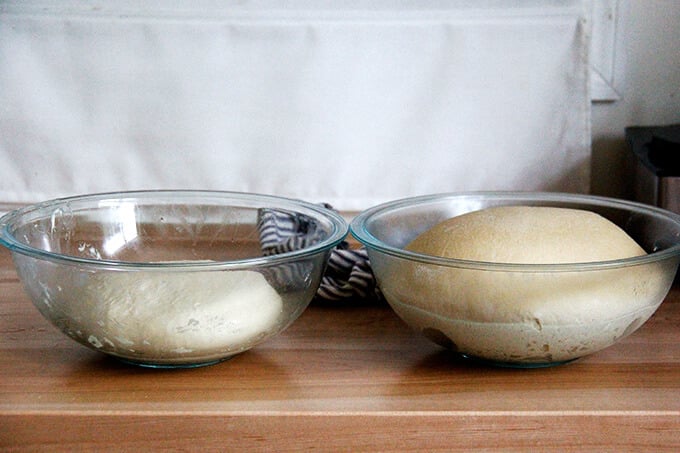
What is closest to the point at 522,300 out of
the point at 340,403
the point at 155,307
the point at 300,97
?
the point at 340,403

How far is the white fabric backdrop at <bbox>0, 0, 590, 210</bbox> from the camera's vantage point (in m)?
0.97

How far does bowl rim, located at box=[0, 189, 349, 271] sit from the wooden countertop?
0.08 meters

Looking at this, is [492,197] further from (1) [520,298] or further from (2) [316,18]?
(2) [316,18]

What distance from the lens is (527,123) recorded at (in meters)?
0.99

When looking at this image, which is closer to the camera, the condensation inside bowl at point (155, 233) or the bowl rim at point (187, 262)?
the bowl rim at point (187, 262)

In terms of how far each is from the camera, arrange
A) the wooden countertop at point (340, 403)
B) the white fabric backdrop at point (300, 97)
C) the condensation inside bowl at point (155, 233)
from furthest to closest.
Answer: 1. the white fabric backdrop at point (300, 97)
2. the condensation inside bowl at point (155, 233)
3. the wooden countertop at point (340, 403)

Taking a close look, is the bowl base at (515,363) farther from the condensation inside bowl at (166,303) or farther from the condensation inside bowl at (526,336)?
the condensation inside bowl at (166,303)

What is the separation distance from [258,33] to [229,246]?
1.27 ft

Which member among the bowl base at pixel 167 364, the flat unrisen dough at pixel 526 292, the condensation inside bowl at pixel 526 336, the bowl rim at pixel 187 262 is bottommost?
the bowl base at pixel 167 364

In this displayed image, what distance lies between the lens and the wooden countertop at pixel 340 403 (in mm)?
486

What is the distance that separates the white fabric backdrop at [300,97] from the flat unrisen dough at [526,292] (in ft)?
1.44

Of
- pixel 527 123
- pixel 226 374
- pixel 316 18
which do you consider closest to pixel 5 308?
pixel 226 374

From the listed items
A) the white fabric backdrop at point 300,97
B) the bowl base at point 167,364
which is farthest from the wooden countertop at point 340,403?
the white fabric backdrop at point 300,97

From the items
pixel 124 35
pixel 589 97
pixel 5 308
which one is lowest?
pixel 5 308
